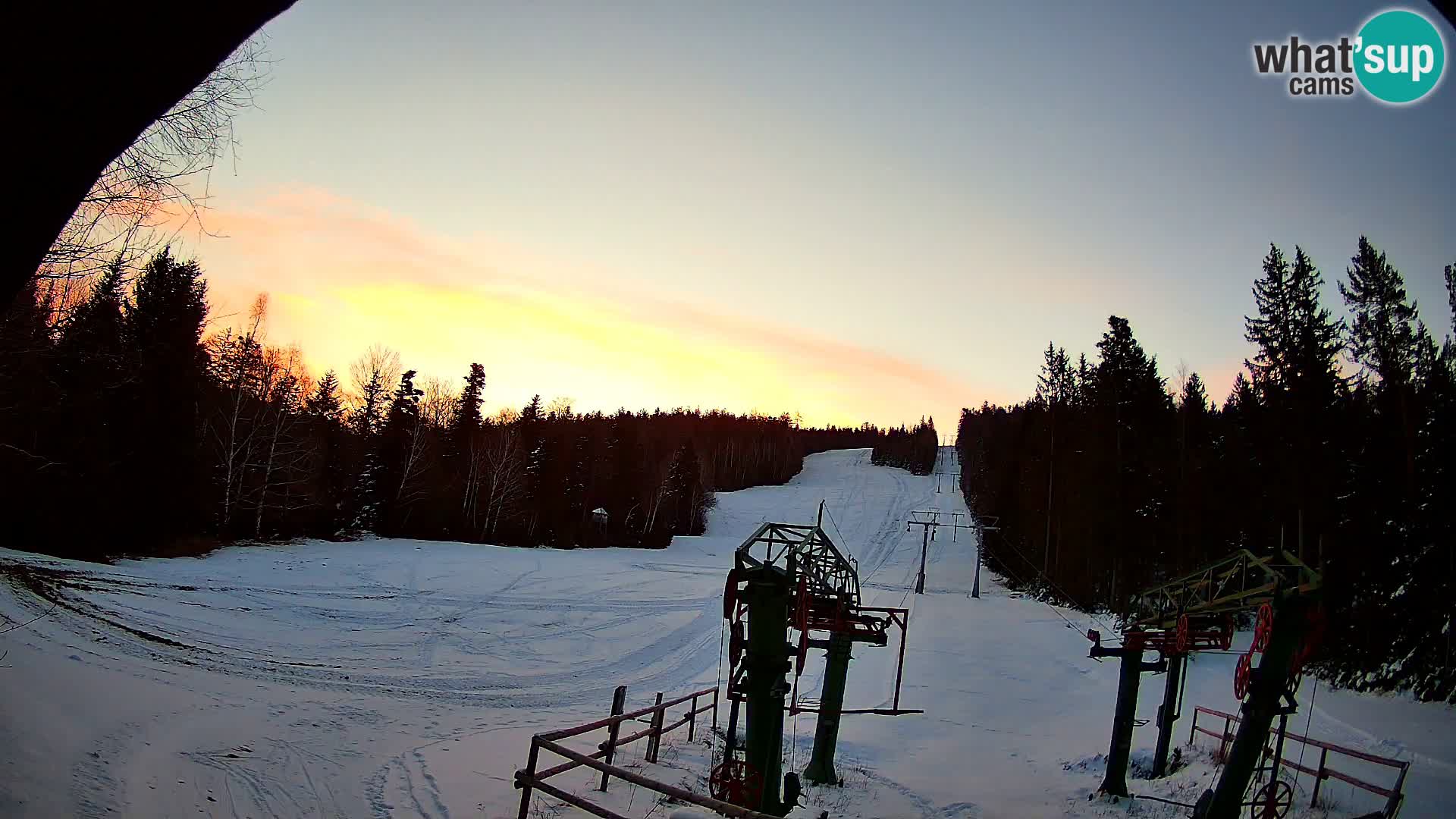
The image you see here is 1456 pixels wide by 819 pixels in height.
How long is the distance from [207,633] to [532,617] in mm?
12318

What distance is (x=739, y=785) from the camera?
513 inches

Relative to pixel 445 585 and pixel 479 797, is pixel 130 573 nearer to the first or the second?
pixel 445 585


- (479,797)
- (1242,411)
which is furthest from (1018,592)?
(479,797)

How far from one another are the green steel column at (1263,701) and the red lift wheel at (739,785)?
7.41 meters

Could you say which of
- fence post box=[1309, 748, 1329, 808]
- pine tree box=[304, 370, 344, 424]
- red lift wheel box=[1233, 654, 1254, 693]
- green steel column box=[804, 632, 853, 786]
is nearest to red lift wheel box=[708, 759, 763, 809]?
green steel column box=[804, 632, 853, 786]

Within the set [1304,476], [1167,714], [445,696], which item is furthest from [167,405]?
[1304,476]

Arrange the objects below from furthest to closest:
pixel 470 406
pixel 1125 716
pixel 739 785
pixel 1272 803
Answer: pixel 470 406
pixel 1125 716
pixel 739 785
pixel 1272 803

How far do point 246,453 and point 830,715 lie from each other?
38438 mm

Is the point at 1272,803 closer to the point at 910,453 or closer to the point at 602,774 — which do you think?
the point at 602,774

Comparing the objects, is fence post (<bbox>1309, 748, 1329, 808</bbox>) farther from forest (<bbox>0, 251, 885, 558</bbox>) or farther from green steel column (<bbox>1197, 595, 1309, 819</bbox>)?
forest (<bbox>0, 251, 885, 558</bbox>)

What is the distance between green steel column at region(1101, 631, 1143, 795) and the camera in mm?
17047

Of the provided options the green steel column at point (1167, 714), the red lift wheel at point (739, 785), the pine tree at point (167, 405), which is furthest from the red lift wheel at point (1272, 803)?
the pine tree at point (167, 405)

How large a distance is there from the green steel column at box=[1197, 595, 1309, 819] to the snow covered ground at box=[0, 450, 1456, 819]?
4.13 metres

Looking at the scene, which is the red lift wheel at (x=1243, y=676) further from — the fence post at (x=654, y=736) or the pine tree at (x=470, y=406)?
the pine tree at (x=470, y=406)
